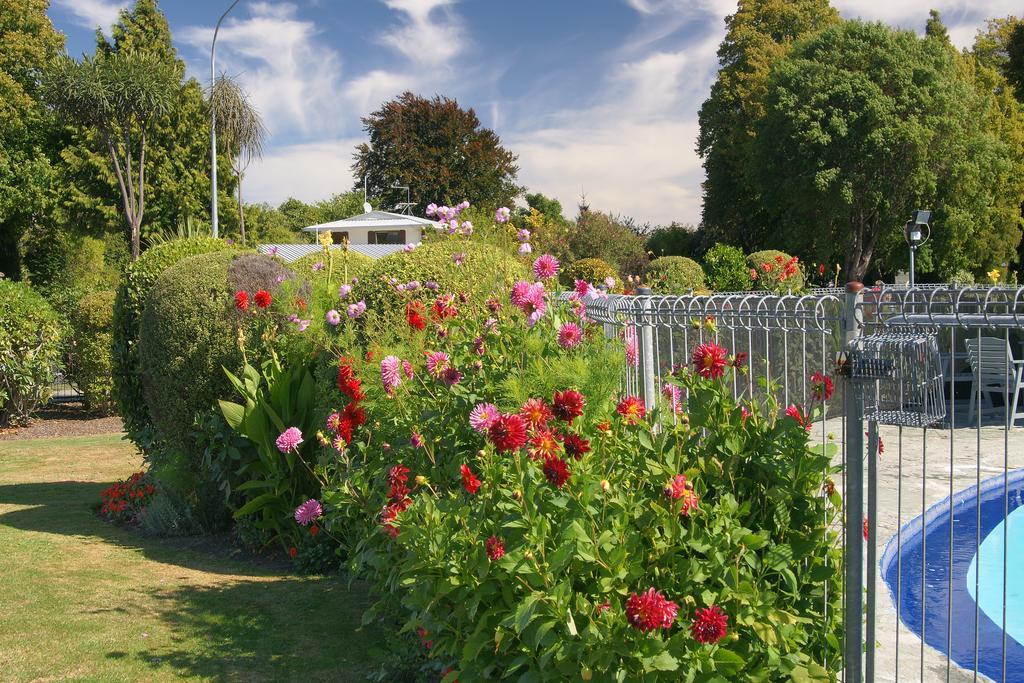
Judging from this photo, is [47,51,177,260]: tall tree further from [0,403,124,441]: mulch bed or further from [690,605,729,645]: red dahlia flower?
[690,605,729,645]: red dahlia flower

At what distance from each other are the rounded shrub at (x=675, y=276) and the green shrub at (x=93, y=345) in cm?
901

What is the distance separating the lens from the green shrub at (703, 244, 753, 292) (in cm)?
1598

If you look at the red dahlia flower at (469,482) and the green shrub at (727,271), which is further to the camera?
the green shrub at (727,271)

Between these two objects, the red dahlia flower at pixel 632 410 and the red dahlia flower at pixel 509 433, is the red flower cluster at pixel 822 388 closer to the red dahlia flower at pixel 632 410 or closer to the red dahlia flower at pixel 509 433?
the red dahlia flower at pixel 632 410

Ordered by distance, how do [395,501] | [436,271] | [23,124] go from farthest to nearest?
[23,124], [436,271], [395,501]

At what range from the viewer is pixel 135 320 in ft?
23.0

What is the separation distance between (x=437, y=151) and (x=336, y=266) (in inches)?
1625

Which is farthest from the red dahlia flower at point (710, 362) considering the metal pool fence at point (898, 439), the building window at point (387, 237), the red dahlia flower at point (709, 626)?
the building window at point (387, 237)

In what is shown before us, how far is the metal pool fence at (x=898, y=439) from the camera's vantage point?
233 centimetres

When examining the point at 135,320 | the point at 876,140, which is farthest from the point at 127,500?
the point at 876,140

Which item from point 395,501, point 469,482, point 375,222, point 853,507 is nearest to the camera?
point 853,507

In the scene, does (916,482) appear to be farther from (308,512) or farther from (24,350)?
(24,350)

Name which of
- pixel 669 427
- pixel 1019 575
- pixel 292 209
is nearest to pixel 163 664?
pixel 669 427

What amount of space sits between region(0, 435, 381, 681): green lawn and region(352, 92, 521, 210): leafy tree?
40912 mm
